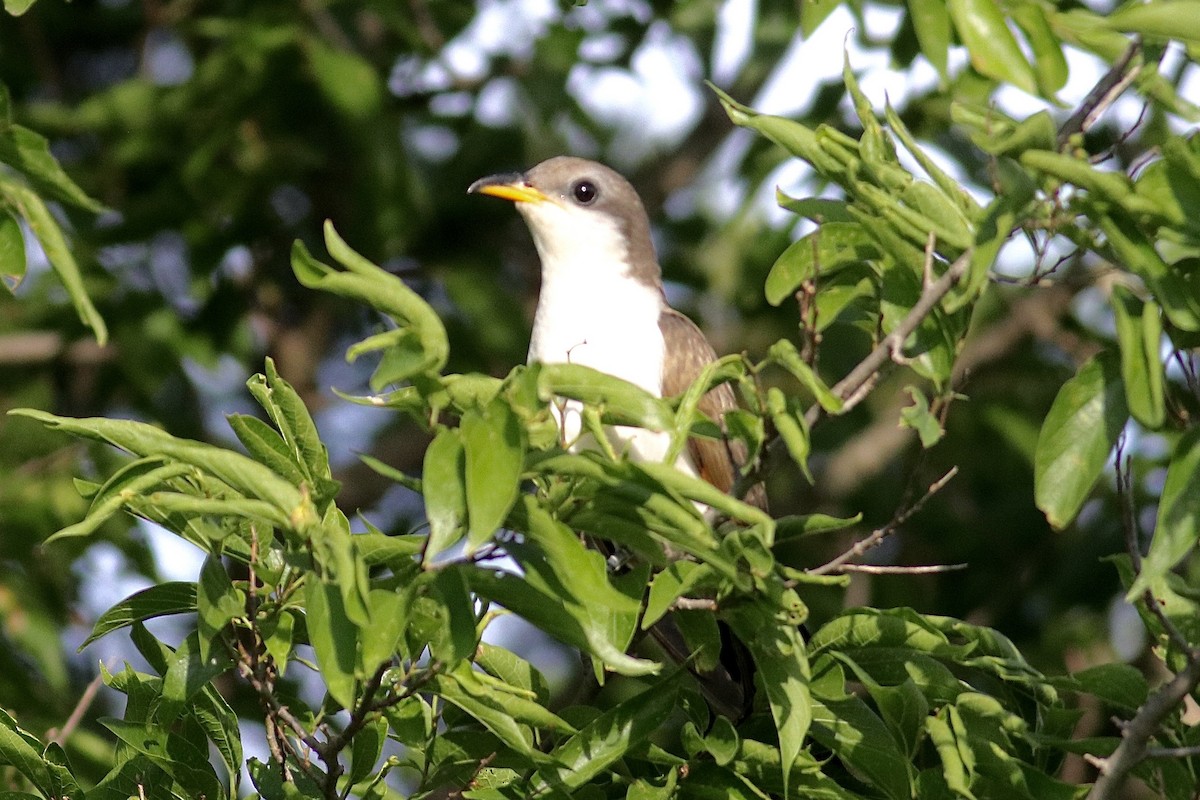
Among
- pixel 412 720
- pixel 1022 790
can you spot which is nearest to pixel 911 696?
pixel 1022 790

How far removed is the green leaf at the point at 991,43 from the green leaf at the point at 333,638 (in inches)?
53.3

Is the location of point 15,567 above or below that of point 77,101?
below

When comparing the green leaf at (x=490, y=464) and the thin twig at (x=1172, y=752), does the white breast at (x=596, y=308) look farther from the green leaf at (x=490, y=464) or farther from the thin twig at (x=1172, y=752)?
the green leaf at (x=490, y=464)

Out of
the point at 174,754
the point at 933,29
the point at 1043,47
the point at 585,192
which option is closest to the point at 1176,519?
the point at 1043,47

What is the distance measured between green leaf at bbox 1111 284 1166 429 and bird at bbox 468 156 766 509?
2047 millimetres

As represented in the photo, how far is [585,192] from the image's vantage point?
5.57m

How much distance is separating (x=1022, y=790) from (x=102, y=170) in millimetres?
5226

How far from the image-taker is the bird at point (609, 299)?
4.72 m

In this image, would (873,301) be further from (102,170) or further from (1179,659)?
(102,170)

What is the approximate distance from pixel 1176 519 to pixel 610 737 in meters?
1.09

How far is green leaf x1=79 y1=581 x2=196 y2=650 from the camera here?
8.72 feet

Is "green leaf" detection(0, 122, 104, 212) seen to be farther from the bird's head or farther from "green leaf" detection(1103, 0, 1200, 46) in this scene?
"green leaf" detection(1103, 0, 1200, 46)

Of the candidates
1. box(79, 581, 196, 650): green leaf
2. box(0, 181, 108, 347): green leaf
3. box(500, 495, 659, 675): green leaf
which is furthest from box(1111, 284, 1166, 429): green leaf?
box(0, 181, 108, 347): green leaf

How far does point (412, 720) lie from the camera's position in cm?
285
